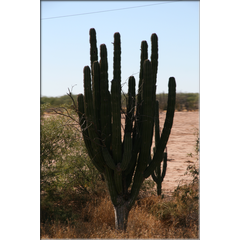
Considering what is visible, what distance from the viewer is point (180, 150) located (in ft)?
37.0

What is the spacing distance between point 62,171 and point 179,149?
7567 millimetres

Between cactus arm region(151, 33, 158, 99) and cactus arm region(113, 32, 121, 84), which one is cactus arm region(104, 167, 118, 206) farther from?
cactus arm region(151, 33, 158, 99)

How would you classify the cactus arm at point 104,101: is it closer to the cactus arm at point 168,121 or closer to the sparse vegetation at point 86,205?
the sparse vegetation at point 86,205

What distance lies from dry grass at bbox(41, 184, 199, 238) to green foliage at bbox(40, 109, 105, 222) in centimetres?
26

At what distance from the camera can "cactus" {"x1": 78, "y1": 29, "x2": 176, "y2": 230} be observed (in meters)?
3.41

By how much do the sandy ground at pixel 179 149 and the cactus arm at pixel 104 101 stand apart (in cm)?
83

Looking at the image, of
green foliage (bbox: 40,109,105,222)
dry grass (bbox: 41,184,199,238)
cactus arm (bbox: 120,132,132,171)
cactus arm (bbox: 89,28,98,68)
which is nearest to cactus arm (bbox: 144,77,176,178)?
cactus arm (bbox: 120,132,132,171)

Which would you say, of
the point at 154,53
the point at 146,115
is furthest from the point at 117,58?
the point at 146,115

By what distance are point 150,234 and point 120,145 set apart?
1237mm

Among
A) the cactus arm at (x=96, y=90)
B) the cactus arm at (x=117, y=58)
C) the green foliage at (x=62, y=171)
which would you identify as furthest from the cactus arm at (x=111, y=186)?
the cactus arm at (x=117, y=58)

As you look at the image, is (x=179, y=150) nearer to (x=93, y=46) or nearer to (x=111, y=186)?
(x=111, y=186)

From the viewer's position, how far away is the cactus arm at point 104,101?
353cm
